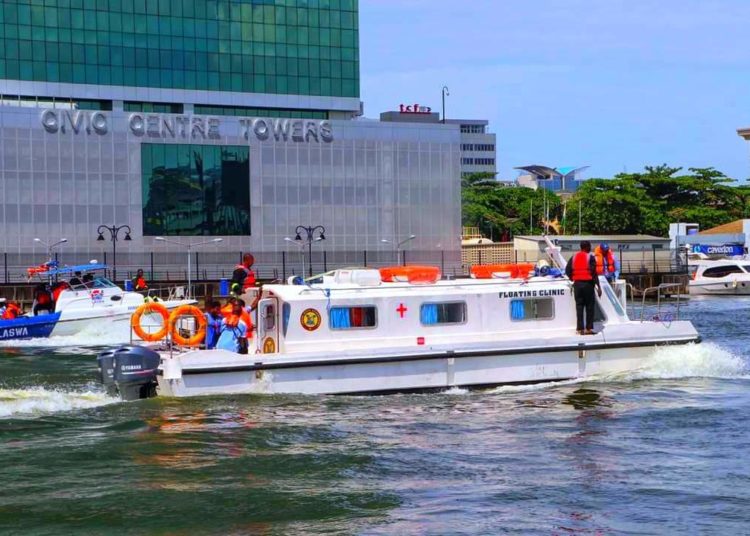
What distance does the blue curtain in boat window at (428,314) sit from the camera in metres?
22.9

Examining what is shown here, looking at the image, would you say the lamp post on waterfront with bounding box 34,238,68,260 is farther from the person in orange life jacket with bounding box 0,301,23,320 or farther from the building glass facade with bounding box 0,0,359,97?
the person in orange life jacket with bounding box 0,301,23,320

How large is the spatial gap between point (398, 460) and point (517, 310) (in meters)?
6.91

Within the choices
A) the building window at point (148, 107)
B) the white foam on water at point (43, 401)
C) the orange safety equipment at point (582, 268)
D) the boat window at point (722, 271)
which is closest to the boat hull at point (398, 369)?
the orange safety equipment at point (582, 268)

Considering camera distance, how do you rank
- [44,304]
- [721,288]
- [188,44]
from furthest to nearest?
[188,44] → [721,288] → [44,304]

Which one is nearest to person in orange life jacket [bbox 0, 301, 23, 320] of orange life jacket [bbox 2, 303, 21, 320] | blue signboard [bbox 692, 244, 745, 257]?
orange life jacket [bbox 2, 303, 21, 320]

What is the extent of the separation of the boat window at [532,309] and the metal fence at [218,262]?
41.8 meters

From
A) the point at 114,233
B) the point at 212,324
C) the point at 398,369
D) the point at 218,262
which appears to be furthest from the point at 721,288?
the point at 212,324

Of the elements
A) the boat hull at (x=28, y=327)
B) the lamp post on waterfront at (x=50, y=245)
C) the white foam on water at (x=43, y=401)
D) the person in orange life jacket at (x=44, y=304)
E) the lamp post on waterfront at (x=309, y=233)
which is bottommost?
the white foam on water at (x=43, y=401)

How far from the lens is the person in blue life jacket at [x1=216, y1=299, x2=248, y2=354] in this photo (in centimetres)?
2195

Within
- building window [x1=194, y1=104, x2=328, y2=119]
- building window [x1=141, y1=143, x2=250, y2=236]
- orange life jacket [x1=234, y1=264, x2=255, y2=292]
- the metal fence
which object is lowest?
orange life jacket [x1=234, y1=264, x2=255, y2=292]

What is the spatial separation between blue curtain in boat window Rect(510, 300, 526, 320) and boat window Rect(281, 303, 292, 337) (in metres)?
4.26

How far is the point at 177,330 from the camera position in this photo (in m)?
22.8

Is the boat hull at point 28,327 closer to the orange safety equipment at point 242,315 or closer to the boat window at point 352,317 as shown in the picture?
the orange safety equipment at point 242,315

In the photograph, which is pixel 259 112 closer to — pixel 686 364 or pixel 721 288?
pixel 721 288
